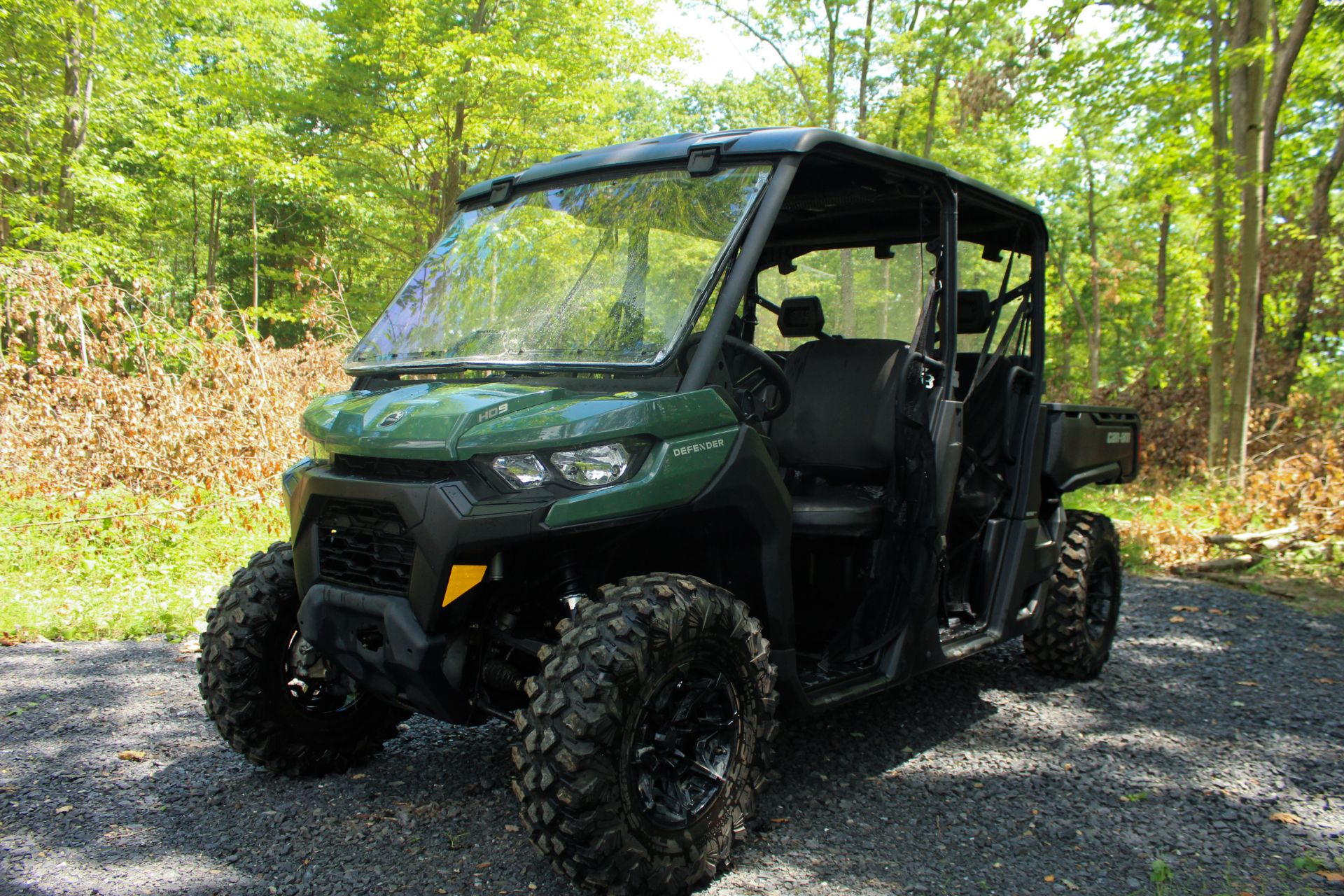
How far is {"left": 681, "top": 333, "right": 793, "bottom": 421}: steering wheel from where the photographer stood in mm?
3121

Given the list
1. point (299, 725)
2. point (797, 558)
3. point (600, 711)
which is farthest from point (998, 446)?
point (299, 725)

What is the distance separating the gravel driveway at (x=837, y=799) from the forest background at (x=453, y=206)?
229 cm

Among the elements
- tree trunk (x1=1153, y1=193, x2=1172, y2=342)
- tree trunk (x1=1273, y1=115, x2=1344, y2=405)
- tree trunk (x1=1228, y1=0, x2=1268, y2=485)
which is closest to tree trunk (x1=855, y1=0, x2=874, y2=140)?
tree trunk (x1=1153, y1=193, x2=1172, y2=342)

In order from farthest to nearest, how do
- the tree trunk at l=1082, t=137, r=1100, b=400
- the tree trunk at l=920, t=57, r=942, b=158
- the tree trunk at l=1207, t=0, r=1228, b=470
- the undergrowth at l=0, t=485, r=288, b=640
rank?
1. the tree trunk at l=1082, t=137, r=1100, b=400
2. the tree trunk at l=920, t=57, r=942, b=158
3. the tree trunk at l=1207, t=0, r=1228, b=470
4. the undergrowth at l=0, t=485, r=288, b=640

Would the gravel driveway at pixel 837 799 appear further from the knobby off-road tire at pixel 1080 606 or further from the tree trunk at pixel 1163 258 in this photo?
the tree trunk at pixel 1163 258

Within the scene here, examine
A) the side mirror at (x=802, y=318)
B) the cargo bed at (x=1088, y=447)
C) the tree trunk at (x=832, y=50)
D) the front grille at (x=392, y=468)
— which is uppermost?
the tree trunk at (x=832, y=50)

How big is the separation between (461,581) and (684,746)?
82 centimetres

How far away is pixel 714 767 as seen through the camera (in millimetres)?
3045

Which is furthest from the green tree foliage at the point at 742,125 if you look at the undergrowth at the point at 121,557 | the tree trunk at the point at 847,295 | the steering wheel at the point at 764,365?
the undergrowth at the point at 121,557

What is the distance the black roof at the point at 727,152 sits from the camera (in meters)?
3.34

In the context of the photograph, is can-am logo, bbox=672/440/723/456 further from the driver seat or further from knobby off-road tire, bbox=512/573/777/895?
the driver seat

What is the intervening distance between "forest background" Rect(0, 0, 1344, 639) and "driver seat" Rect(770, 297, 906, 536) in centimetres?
396

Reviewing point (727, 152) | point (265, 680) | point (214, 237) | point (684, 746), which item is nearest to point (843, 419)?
point (727, 152)

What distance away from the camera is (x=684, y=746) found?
118 inches
